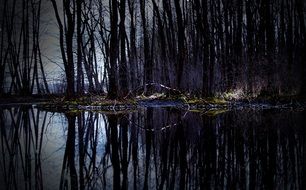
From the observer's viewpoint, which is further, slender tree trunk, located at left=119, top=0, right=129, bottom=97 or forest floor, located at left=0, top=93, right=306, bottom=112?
slender tree trunk, located at left=119, top=0, right=129, bottom=97

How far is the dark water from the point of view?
407cm

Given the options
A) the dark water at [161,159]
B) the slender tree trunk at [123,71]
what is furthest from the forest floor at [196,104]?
the dark water at [161,159]

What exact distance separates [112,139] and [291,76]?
54.4 feet

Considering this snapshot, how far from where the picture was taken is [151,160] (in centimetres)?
541

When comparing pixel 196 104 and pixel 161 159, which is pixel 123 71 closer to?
pixel 196 104

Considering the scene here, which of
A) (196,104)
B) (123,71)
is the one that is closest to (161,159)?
(196,104)

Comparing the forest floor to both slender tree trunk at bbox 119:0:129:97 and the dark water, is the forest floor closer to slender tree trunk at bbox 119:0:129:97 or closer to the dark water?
slender tree trunk at bbox 119:0:129:97

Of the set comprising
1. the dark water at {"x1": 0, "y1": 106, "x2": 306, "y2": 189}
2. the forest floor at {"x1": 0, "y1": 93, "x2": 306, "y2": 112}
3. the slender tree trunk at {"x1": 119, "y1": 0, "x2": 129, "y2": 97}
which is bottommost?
the dark water at {"x1": 0, "y1": 106, "x2": 306, "y2": 189}

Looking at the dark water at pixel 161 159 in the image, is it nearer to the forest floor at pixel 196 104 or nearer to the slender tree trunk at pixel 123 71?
the forest floor at pixel 196 104

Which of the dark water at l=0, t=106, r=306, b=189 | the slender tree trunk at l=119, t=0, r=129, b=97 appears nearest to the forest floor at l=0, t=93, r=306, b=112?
the slender tree trunk at l=119, t=0, r=129, b=97

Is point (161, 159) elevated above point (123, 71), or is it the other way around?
point (123, 71)

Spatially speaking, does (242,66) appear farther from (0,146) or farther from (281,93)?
(0,146)

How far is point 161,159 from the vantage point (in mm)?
5469

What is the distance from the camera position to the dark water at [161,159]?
4070 millimetres
